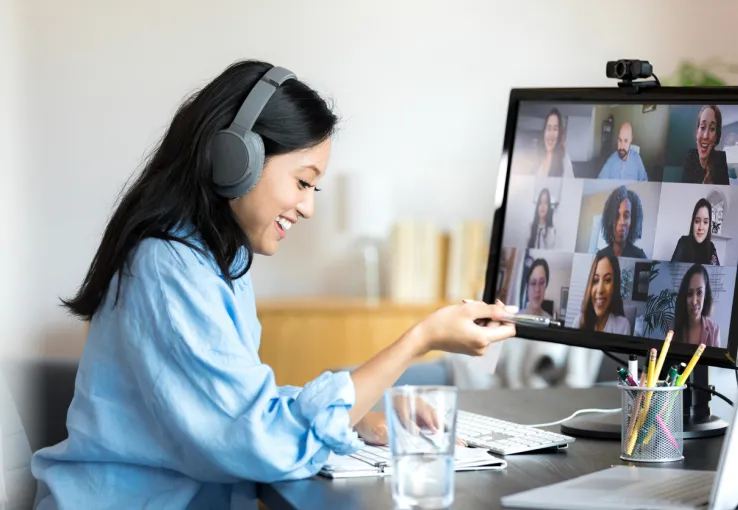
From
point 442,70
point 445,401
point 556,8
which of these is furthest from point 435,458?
point 556,8

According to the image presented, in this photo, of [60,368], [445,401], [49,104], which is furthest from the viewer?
[49,104]

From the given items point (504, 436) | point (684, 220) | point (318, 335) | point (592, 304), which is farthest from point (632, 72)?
point (318, 335)

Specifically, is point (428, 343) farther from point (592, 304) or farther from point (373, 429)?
point (592, 304)

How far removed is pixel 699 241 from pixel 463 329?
347 millimetres

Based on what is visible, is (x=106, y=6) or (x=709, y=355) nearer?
(x=709, y=355)

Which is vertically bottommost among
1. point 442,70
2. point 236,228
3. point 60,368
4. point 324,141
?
point 60,368

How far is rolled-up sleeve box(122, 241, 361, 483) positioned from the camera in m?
1.13

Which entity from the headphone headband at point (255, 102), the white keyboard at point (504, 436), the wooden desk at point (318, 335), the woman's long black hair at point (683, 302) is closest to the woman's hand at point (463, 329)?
the white keyboard at point (504, 436)

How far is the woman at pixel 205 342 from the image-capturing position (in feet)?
3.76

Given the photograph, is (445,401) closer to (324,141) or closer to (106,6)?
(324,141)

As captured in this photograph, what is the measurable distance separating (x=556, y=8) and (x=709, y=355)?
269cm

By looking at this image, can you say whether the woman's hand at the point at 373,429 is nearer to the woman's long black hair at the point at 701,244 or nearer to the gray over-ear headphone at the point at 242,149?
the gray over-ear headphone at the point at 242,149

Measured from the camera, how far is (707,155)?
1.33 meters

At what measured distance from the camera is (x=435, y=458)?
0.98 m
